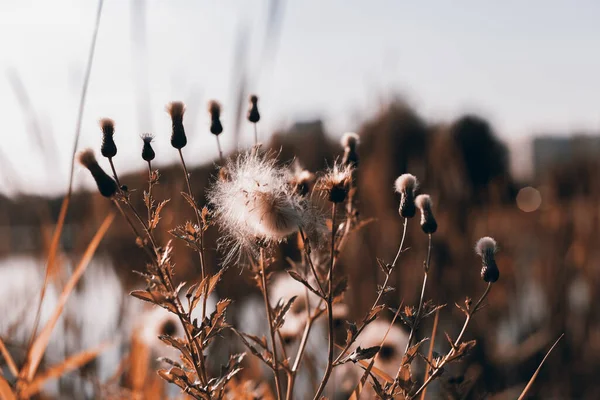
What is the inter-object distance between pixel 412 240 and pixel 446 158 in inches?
16.1

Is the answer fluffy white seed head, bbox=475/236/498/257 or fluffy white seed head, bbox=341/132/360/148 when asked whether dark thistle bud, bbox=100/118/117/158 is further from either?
fluffy white seed head, bbox=475/236/498/257

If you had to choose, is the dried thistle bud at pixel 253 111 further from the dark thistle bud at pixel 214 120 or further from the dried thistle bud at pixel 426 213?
the dried thistle bud at pixel 426 213

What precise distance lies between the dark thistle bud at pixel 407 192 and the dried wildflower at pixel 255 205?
0.11 meters

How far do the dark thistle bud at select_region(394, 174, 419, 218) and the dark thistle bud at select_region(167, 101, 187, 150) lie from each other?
0.25 metres

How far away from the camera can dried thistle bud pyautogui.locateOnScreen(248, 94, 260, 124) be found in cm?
82

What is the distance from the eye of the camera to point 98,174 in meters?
0.57

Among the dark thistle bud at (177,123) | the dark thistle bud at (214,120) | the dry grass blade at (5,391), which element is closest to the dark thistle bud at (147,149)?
the dark thistle bud at (177,123)

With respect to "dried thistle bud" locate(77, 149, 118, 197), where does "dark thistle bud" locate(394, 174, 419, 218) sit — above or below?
below

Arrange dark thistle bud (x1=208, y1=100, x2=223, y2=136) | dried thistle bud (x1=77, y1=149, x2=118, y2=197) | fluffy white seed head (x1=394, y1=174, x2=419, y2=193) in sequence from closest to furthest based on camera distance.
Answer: dried thistle bud (x1=77, y1=149, x2=118, y2=197) → fluffy white seed head (x1=394, y1=174, x2=419, y2=193) → dark thistle bud (x1=208, y1=100, x2=223, y2=136)

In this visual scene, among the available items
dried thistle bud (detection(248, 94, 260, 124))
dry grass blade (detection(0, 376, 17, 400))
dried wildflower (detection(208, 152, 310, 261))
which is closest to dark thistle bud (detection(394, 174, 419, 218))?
dried wildflower (detection(208, 152, 310, 261))

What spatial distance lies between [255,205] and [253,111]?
18 centimetres

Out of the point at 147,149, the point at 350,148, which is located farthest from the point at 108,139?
the point at 350,148

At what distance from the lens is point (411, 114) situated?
42.3ft

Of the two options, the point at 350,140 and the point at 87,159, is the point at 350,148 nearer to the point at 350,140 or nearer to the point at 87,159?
the point at 350,140
